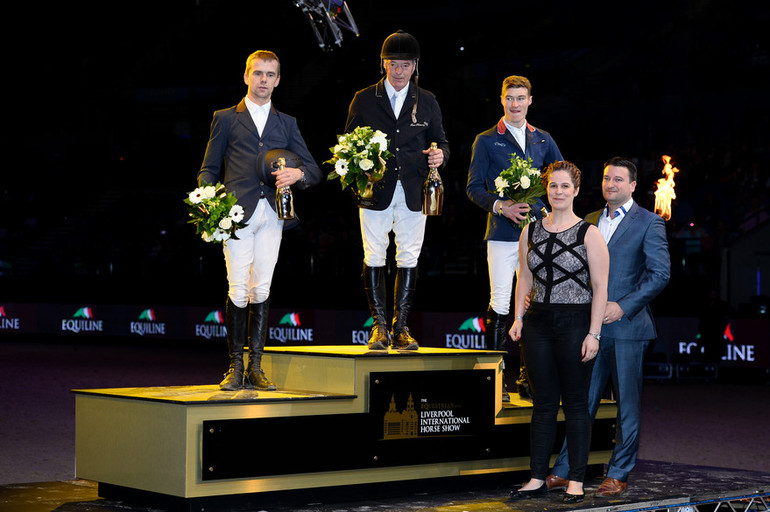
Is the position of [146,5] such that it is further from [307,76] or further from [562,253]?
[562,253]

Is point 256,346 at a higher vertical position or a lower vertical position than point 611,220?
lower

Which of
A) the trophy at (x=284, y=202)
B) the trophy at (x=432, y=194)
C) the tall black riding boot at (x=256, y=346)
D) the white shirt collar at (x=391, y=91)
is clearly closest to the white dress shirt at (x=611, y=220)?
the trophy at (x=432, y=194)

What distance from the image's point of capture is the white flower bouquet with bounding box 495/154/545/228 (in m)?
7.80

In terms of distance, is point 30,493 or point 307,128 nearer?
point 30,493

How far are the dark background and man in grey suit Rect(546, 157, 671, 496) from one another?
1094 cm

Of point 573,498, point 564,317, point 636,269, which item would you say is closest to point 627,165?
point 636,269

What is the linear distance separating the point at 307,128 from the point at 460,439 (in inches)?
830

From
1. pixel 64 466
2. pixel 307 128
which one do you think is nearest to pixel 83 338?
pixel 307 128

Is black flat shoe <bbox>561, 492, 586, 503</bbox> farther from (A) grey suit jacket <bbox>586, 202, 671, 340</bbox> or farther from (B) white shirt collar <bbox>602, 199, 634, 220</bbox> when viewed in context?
(B) white shirt collar <bbox>602, 199, 634, 220</bbox>

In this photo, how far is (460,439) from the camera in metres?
7.84

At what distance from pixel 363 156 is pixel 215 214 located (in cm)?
119

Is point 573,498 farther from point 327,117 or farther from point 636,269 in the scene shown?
point 327,117

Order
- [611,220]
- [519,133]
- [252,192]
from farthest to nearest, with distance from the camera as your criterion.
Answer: [519,133], [611,220], [252,192]

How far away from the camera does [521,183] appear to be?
25.6ft
